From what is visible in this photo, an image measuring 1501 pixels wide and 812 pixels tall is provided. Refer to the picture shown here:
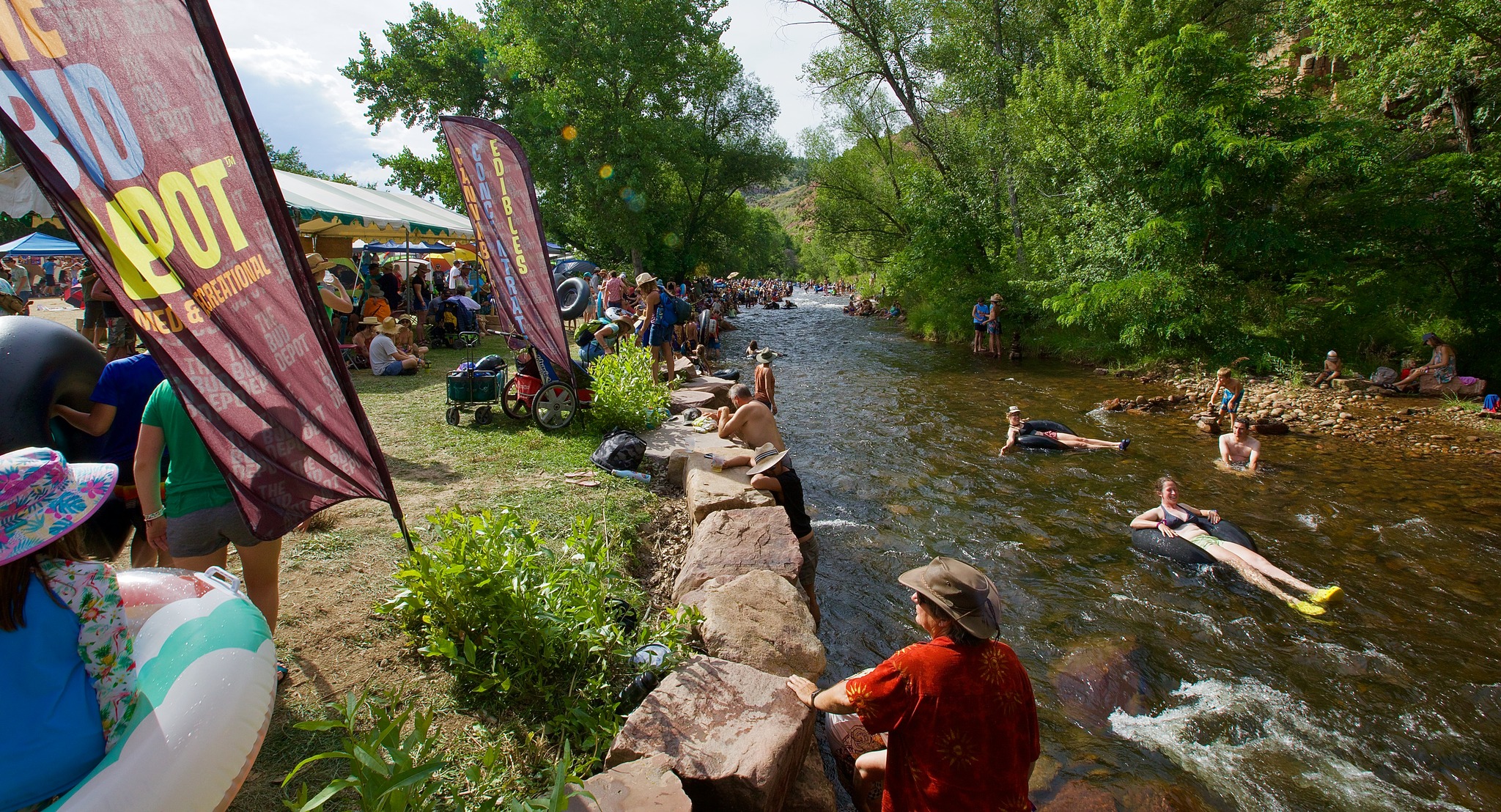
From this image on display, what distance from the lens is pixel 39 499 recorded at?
165 centimetres

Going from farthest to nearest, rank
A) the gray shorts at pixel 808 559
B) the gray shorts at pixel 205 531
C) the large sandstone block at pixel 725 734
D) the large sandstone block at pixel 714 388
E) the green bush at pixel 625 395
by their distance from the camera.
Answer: the large sandstone block at pixel 714 388 < the green bush at pixel 625 395 < the gray shorts at pixel 808 559 < the gray shorts at pixel 205 531 < the large sandstone block at pixel 725 734

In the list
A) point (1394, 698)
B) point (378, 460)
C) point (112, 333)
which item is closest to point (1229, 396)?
point (1394, 698)

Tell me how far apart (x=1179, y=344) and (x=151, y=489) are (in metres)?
18.1

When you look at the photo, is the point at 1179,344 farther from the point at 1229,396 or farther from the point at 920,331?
the point at 920,331

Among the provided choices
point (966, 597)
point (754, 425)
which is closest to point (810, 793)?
point (966, 597)

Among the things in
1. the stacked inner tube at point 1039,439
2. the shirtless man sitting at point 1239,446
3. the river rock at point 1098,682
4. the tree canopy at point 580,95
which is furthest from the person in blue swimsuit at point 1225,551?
the tree canopy at point 580,95

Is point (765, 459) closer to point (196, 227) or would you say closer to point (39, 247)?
point (196, 227)

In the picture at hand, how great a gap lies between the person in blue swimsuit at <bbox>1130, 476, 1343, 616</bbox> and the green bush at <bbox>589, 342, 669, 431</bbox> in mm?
5735

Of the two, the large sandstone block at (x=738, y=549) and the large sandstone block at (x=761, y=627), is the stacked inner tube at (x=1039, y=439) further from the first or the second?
the large sandstone block at (x=761, y=627)

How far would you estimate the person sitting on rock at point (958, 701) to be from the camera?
101 inches

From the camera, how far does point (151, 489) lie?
3.24m

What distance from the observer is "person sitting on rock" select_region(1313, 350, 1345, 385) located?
13336 millimetres

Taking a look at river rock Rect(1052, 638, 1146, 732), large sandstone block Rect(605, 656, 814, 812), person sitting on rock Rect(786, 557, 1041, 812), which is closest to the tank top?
large sandstone block Rect(605, 656, 814, 812)

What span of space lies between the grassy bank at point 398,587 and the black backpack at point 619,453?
0.18 m
